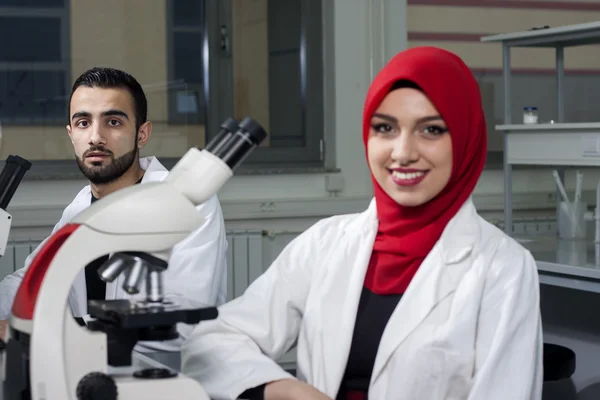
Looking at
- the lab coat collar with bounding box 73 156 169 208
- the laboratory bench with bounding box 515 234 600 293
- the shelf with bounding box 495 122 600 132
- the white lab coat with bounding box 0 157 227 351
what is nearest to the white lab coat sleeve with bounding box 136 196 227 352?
the white lab coat with bounding box 0 157 227 351

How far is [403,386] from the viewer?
133cm

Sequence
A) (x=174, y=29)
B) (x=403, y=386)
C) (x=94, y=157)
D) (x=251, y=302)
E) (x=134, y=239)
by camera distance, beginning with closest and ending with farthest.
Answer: (x=134, y=239), (x=403, y=386), (x=251, y=302), (x=94, y=157), (x=174, y=29)

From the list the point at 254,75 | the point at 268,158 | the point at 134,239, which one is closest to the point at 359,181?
the point at 268,158

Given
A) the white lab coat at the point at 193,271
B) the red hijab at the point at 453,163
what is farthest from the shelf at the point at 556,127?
the red hijab at the point at 453,163

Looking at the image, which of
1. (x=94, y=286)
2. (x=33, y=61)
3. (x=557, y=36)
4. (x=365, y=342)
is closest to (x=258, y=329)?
(x=365, y=342)

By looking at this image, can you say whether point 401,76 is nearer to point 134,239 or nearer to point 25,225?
point 134,239

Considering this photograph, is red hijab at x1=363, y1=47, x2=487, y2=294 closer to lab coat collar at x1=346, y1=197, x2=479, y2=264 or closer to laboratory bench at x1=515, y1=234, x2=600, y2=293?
lab coat collar at x1=346, y1=197, x2=479, y2=264

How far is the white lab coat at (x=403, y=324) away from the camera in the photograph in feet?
4.28

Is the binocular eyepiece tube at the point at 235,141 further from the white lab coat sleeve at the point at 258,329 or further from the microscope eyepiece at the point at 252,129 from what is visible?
the white lab coat sleeve at the point at 258,329

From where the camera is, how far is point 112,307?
109 centimetres

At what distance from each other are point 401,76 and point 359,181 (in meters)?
2.68

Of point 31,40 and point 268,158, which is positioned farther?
point 268,158

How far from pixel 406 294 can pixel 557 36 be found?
2252 mm

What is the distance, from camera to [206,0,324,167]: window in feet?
12.8
